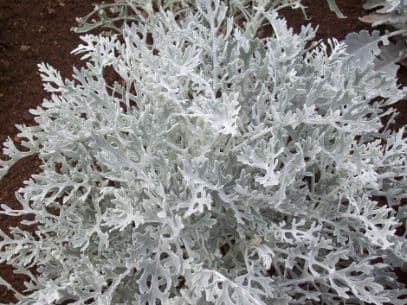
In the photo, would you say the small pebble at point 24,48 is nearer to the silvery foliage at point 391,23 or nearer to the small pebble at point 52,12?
the small pebble at point 52,12

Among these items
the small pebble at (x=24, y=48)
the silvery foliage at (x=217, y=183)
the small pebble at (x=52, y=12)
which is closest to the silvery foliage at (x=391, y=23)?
the silvery foliage at (x=217, y=183)

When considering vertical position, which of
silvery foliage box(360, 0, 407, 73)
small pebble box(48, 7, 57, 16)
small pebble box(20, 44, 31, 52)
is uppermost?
small pebble box(48, 7, 57, 16)

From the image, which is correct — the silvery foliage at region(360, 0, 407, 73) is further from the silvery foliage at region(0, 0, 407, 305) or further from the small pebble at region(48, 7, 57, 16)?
the small pebble at region(48, 7, 57, 16)

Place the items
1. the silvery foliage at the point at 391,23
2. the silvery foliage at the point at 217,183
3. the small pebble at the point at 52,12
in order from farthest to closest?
the small pebble at the point at 52,12 → the silvery foliage at the point at 391,23 → the silvery foliage at the point at 217,183

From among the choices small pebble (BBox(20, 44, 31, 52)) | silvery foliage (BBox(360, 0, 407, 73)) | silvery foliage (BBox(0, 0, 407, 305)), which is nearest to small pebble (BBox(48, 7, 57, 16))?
small pebble (BBox(20, 44, 31, 52))

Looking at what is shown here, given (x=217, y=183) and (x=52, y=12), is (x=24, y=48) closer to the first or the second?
(x=52, y=12)

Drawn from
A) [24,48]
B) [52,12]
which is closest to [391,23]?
[52,12]

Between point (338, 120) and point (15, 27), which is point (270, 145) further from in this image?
point (15, 27)

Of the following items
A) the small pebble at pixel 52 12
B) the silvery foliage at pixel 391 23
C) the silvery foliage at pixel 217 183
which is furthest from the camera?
the small pebble at pixel 52 12
